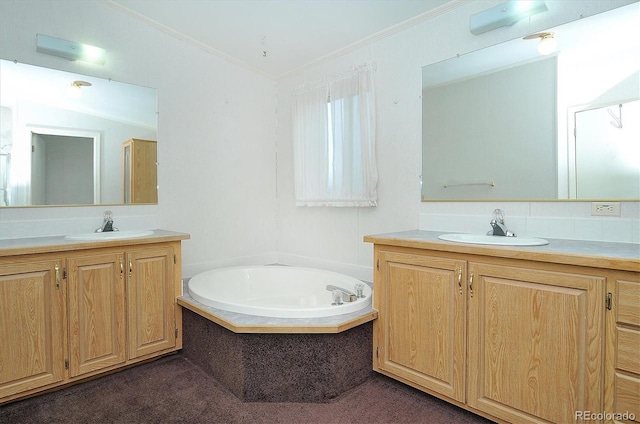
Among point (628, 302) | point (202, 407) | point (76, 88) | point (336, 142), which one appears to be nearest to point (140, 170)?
point (76, 88)

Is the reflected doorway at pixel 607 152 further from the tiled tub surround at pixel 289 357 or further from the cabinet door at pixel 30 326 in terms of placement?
the cabinet door at pixel 30 326

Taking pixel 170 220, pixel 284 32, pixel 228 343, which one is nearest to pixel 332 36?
pixel 284 32

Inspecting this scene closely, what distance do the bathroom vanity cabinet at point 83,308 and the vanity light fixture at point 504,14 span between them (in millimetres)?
2333

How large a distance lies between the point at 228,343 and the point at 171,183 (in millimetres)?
1483

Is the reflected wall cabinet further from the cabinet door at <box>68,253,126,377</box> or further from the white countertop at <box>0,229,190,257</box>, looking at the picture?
the cabinet door at <box>68,253,126,377</box>

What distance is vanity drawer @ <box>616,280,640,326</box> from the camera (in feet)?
4.04

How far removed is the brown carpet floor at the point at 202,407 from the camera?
1.72 metres

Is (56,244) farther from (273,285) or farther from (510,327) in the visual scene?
(510,327)

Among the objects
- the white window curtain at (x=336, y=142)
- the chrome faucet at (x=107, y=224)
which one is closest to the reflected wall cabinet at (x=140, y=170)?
the chrome faucet at (x=107, y=224)

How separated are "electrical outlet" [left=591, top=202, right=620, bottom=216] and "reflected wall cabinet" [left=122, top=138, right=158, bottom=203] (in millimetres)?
2861

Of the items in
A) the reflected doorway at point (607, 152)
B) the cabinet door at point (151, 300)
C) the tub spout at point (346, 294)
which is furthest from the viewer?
the tub spout at point (346, 294)

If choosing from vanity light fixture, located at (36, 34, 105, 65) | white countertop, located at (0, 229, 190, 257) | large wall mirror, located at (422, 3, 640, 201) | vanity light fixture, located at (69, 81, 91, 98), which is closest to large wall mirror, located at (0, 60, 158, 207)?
vanity light fixture, located at (69, 81, 91, 98)

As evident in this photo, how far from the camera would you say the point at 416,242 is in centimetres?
184

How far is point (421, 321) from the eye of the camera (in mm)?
1850
